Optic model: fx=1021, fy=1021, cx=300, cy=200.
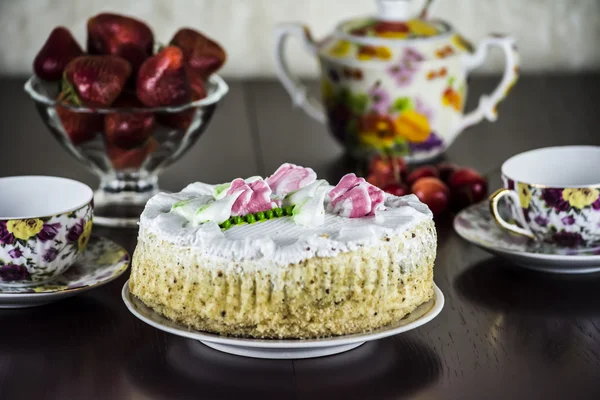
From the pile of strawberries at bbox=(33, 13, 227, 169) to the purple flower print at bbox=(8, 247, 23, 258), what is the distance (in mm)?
290

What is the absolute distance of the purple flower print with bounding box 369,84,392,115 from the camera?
1.38 metres

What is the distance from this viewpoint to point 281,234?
77 cm

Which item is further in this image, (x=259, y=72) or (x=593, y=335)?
(x=259, y=72)

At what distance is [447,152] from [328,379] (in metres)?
0.79

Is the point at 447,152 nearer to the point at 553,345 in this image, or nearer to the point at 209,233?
the point at 553,345

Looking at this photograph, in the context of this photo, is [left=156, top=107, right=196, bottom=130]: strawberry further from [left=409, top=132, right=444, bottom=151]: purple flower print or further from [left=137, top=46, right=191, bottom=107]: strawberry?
[left=409, top=132, right=444, bottom=151]: purple flower print

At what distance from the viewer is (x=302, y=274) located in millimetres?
742

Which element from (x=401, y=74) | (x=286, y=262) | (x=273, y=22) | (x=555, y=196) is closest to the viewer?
(x=286, y=262)

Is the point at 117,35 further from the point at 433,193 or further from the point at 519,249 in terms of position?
the point at 519,249

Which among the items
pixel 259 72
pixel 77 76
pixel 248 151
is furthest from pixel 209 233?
pixel 259 72

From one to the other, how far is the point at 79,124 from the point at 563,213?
549 mm

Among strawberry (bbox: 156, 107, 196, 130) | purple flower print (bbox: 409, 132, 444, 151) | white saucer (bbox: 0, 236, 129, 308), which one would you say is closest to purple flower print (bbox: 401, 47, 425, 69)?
purple flower print (bbox: 409, 132, 444, 151)

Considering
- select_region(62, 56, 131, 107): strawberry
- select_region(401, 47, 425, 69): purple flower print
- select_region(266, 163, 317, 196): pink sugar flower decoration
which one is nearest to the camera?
select_region(266, 163, 317, 196): pink sugar flower decoration

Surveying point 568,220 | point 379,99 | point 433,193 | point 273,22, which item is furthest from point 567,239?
point 273,22
